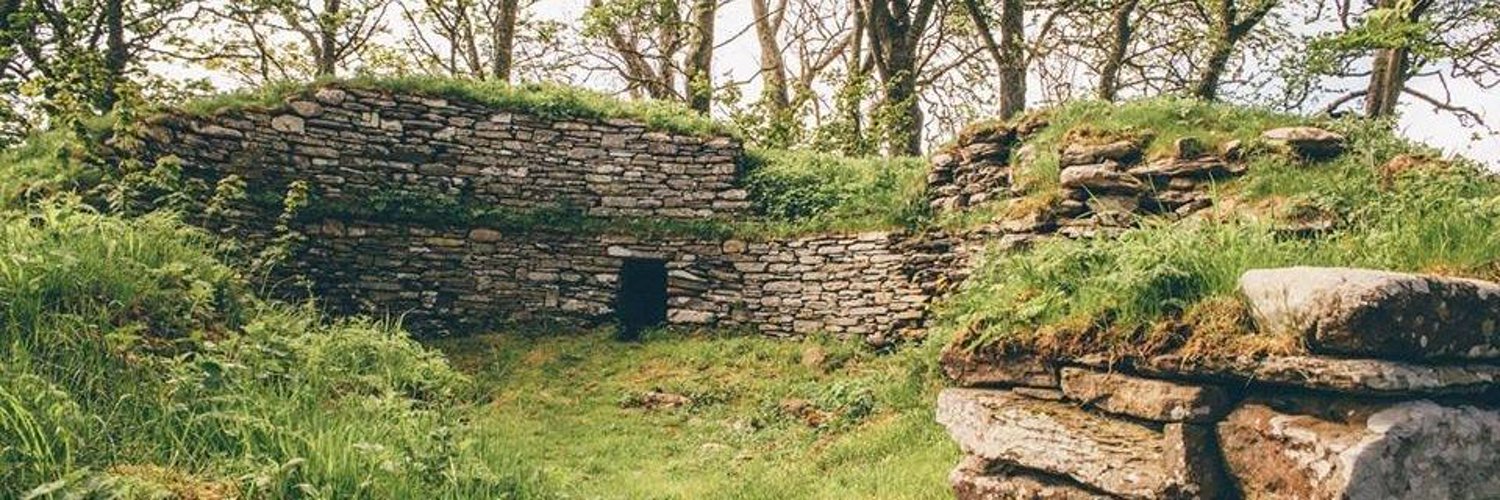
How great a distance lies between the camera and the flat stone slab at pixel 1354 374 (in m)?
3.35

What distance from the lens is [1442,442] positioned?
11.1ft

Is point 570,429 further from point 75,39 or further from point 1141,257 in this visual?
point 75,39

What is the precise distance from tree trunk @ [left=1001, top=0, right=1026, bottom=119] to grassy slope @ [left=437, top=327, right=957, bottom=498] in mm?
6906

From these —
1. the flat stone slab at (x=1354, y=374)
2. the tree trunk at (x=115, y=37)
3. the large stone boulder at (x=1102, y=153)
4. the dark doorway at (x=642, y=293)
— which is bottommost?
the dark doorway at (x=642, y=293)

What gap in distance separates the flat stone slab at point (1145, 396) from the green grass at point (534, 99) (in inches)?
356

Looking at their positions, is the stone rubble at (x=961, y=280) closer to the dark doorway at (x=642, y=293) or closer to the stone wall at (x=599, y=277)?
the stone wall at (x=599, y=277)

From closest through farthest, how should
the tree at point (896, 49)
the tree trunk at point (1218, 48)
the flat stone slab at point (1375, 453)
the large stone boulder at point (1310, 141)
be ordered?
the flat stone slab at point (1375, 453)
the large stone boulder at point (1310, 141)
the tree trunk at point (1218, 48)
the tree at point (896, 49)

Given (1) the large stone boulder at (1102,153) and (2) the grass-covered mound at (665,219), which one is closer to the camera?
(1) the large stone boulder at (1102,153)

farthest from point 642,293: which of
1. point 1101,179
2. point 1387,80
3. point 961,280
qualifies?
point 1387,80

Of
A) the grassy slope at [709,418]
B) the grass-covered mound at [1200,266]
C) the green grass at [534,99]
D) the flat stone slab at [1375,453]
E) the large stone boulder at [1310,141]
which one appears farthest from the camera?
the green grass at [534,99]

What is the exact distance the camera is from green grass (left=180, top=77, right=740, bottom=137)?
1130 cm

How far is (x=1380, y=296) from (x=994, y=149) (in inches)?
283

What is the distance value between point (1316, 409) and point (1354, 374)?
24 centimetres

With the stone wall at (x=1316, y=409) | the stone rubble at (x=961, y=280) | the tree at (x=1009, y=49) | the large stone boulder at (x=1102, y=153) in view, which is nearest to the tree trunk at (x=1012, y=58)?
the tree at (x=1009, y=49)
